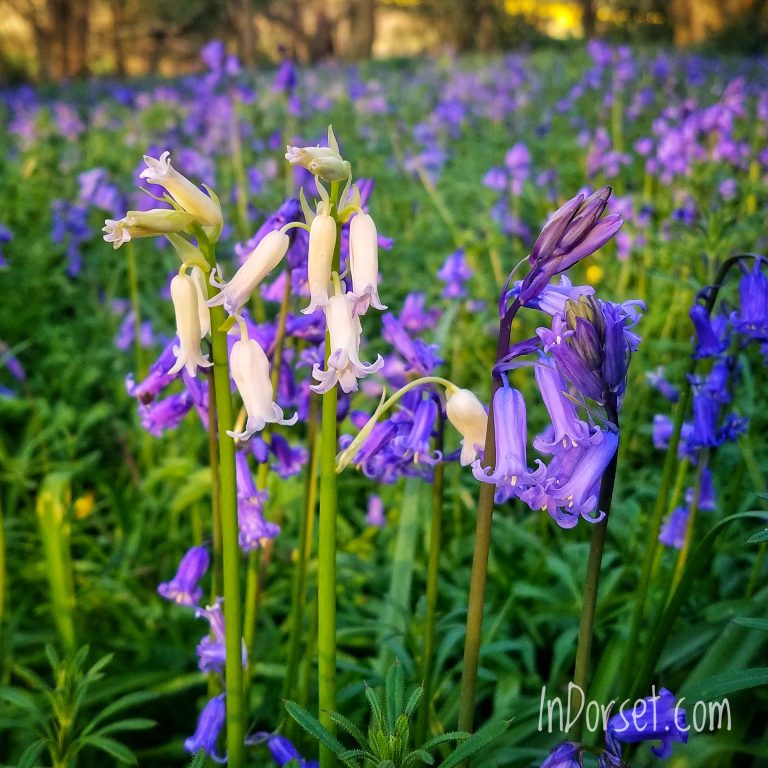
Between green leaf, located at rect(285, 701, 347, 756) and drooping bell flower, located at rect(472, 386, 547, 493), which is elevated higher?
drooping bell flower, located at rect(472, 386, 547, 493)

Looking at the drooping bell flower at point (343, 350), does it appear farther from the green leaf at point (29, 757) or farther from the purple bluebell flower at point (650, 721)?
the green leaf at point (29, 757)

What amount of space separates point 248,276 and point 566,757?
83 centimetres

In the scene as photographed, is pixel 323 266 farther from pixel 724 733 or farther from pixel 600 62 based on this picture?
pixel 600 62

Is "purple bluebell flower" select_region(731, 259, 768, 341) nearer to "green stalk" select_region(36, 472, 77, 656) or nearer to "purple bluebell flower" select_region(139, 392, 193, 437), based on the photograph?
"purple bluebell flower" select_region(139, 392, 193, 437)

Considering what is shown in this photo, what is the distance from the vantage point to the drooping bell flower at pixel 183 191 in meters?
Answer: 1.09

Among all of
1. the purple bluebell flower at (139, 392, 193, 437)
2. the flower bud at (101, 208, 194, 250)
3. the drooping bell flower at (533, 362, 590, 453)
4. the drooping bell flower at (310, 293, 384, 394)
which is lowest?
the purple bluebell flower at (139, 392, 193, 437)

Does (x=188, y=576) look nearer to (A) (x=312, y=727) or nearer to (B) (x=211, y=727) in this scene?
(B) (x=211, y=727)

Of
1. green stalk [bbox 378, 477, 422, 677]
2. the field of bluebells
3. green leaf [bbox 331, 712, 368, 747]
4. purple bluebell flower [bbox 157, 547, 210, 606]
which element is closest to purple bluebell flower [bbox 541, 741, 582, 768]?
the field of bluebells

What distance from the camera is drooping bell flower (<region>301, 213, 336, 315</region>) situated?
1.11m

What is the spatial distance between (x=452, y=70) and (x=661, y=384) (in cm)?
1351

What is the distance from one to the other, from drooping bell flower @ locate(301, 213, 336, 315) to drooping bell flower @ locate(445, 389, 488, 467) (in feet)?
0.90

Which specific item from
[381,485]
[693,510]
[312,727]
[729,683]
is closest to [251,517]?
[312,727]

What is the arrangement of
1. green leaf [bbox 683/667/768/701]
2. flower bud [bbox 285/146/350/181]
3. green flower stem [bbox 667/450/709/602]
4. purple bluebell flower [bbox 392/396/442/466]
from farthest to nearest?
green flower stem [bbox 667/450/709/602]
purple bluebell flower [bbox 392/396/442/466]
green leaf [bbox 683/667/768/701]
flower bud [bbox 285/146/350/181]

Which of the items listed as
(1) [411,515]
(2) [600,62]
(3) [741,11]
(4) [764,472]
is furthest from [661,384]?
(3) [741,11]
